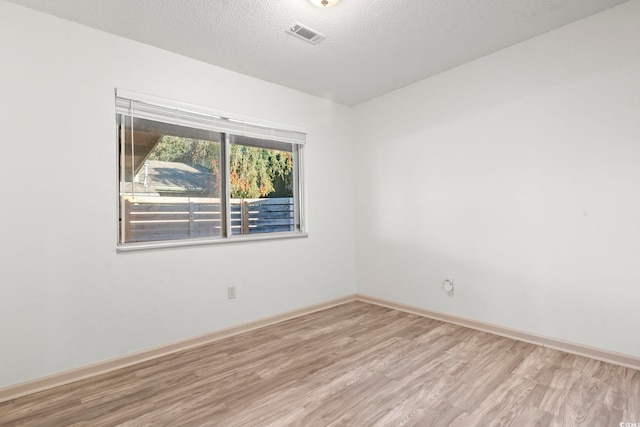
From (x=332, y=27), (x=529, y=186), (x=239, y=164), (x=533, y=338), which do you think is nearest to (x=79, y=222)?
(x=239, y=164)

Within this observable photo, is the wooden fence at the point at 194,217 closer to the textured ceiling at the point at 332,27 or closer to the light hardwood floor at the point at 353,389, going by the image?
the light hardwood floor at the point at 353,389

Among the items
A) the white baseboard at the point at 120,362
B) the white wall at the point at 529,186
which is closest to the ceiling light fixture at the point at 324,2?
the white wall at the point at 529,186

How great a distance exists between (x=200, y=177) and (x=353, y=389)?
2.20 m

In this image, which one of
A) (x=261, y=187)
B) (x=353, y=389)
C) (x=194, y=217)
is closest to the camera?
(x=353, y=389)

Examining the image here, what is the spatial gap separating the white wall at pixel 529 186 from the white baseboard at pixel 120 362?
1629 mm

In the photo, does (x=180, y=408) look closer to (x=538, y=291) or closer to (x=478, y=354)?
(x=478, y=354)

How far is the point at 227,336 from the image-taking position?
116 inches

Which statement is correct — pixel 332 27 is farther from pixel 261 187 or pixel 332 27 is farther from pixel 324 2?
pixel 261 187

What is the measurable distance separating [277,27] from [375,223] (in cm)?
240

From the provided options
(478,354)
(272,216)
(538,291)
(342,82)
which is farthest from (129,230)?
(538,291)

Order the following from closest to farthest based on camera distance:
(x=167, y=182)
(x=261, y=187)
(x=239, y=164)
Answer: (x=167, y=182)
(x=239, y=164)
(x=261, y=187)

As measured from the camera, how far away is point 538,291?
2.62 metres

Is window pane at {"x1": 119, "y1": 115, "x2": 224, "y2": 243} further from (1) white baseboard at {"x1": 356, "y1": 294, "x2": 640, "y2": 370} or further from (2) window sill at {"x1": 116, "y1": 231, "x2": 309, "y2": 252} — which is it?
(1) white baseboard at {"x1": 356, "y1": 294, "x2": 640, "y2": 370}

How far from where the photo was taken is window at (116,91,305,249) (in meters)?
2.57
